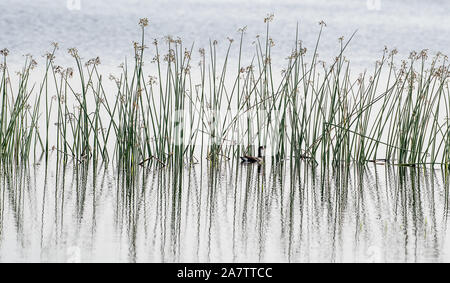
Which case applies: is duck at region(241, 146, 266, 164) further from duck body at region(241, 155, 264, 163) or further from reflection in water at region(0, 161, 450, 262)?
reflection in water at region(0, 161, 450, 262)

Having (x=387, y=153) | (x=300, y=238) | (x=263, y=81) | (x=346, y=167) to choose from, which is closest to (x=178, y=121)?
(x=263, y=81)

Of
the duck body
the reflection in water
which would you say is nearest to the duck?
the duck body

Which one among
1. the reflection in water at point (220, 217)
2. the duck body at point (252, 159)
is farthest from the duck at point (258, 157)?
the reflection in water at point (220, 217)

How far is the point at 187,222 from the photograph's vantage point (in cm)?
255

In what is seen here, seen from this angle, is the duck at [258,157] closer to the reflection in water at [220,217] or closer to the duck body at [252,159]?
the duck body at [252,159]

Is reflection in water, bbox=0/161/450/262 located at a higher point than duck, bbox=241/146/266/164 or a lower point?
higher

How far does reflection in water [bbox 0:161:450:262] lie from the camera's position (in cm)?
204

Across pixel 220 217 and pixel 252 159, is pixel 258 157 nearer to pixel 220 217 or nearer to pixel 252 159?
pixel 252 159

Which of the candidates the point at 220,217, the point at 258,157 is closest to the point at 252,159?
the point at 258,157

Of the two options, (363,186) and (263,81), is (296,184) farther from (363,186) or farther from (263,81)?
(263,81)

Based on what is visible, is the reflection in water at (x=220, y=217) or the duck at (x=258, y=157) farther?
the duck at (x=258, y=157)

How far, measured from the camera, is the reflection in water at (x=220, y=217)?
2.04 metres

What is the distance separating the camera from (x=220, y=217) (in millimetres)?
2680

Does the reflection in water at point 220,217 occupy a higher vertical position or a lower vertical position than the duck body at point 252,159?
higher
